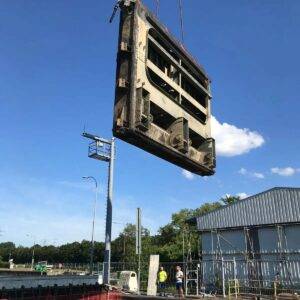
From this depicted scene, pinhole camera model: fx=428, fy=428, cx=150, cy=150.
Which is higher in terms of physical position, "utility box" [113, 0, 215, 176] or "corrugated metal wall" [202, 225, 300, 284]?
"utility box" [113, 0, 215, 176]

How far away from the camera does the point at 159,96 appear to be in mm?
11922

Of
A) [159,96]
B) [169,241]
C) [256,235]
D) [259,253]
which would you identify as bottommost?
[259,253]

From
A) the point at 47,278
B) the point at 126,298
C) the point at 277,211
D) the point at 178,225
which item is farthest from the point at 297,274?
the point at 178,225

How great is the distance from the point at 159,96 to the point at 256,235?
66.3 ft

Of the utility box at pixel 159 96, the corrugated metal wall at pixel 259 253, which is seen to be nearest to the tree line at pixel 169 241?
the corrugated metal wall at pixel 259 253

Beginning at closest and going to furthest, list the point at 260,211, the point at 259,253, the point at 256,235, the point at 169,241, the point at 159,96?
the point at 159,96
the point at 259,253
the point at 256,235
the point at 260,211
the point at 169,241

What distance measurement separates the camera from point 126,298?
15867 mm

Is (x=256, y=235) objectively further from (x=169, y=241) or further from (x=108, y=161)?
(x=169, y=241)

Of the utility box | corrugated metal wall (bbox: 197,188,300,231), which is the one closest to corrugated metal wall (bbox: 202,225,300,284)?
corrugated metal wall (bbox: 197,188,300,231)

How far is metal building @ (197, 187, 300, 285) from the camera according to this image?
26.2 meters

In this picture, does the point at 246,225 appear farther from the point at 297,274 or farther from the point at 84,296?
the point at 84,296

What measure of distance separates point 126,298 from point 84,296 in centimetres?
248

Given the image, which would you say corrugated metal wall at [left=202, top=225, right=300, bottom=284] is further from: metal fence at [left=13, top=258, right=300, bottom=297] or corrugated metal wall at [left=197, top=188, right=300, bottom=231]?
corrugated metal wall at [left=197, top=188, right=300, bottom=231]

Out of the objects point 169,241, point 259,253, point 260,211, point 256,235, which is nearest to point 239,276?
point 259,253
